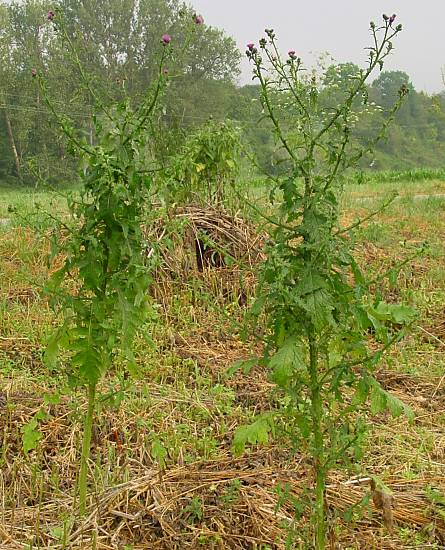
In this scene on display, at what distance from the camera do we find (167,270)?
6.18 metres

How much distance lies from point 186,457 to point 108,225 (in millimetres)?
1363

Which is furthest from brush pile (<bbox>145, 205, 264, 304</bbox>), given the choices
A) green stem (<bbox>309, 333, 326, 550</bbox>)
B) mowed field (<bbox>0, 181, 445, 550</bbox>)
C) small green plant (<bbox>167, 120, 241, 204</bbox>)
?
green stem (<bbox>309, 333, 326, 550</bbox>)

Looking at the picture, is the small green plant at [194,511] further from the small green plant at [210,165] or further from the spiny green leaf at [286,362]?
the small green plant at [210,165]

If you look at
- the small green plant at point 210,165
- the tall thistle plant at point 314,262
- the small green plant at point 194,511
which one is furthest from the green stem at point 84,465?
the small green plant at point 210,165

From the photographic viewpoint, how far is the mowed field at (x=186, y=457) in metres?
2.75

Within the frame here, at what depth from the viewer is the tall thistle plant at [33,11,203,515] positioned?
2508 millimetres

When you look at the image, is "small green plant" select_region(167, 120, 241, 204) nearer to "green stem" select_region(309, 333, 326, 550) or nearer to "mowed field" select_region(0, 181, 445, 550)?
"mowed field" select_region(0, 181, 445, 550)

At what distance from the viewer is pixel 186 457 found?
334 centimetres

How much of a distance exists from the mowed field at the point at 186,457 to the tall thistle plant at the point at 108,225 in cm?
21

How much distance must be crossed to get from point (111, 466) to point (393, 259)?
4.80 metres

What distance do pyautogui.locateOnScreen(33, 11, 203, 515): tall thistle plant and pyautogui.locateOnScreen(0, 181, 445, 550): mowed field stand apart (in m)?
0.21

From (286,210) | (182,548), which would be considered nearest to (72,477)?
(182,548)

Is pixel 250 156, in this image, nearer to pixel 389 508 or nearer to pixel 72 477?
pixel 389 508

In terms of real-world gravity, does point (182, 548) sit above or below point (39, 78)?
below
